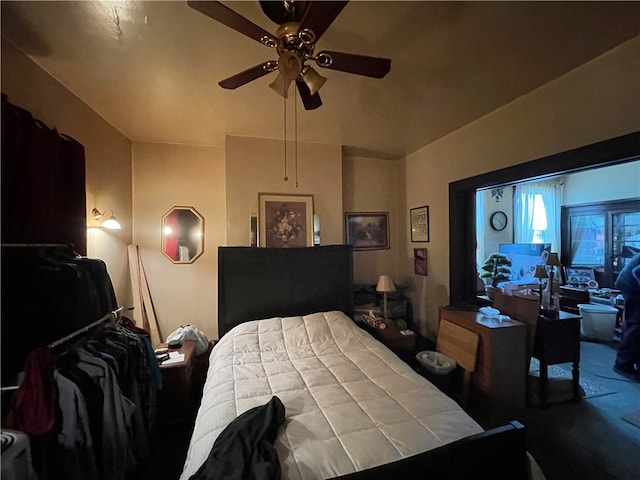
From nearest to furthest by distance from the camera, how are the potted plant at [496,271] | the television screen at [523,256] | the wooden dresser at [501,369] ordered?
the wooden dresser at [501,369] → the potted plant at [496,271] → the television screen at [523,256]

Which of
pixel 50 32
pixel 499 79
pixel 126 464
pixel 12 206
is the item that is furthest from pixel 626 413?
pixel 50 32

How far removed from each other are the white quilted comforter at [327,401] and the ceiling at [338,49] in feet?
6.45

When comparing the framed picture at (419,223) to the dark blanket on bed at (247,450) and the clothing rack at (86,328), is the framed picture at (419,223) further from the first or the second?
the clothing rack at (86,328)

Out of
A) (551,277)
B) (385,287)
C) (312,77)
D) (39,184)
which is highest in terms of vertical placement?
(312,77)

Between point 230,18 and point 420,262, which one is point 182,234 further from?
point 420,262

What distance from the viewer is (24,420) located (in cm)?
113

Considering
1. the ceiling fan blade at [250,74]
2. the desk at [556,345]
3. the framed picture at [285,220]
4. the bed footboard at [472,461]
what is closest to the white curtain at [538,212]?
the desk at [556,345]

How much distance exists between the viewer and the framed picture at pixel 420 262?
3320 millimetres

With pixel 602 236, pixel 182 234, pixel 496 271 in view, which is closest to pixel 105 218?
pixel 182 234

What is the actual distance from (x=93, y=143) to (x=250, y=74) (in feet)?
5.70

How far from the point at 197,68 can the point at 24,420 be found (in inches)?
78.7

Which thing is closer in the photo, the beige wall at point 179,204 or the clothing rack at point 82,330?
the clothing rack at point 82,330

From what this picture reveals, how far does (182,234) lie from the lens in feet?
10.1

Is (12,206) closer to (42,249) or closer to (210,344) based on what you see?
(42,249)
